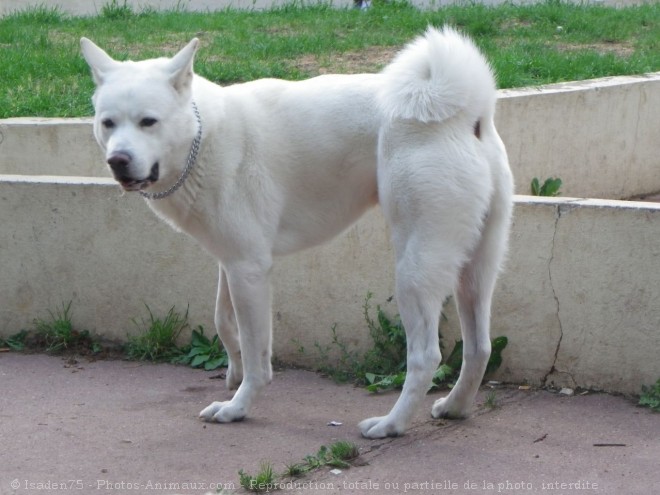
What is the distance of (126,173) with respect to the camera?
430 centimetres

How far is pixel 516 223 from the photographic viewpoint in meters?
5.13

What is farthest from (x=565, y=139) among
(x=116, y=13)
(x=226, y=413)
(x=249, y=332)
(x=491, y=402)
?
(x=116, y=13)

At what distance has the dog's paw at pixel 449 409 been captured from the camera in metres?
4.73

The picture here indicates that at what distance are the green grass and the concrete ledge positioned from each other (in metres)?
1.83

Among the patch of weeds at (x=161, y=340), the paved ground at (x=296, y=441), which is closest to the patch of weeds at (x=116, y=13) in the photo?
the patch of weeds at (x=161, y=340)

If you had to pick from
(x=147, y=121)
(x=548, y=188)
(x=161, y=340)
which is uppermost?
(x=147, y=121)

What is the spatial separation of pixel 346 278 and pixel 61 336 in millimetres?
1670

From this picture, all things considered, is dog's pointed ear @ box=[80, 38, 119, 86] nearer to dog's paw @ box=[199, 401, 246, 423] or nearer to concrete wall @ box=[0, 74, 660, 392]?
concrete wall @ box=[0, 74, 660, 392]

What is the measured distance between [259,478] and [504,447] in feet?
3.51

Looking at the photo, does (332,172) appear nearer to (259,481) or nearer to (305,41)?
(259,481)

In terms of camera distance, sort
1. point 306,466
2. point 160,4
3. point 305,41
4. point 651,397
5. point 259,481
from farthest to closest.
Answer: point 160,4 < point 305,41 < point 651,397 < point 306,466 < point 259,481

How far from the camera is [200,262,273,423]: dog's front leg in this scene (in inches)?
182

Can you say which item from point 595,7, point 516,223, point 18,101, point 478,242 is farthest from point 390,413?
point 595,7

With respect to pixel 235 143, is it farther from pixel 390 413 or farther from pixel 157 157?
pixel 390 413
